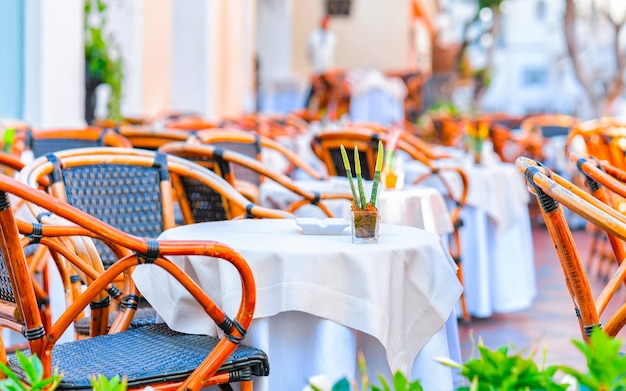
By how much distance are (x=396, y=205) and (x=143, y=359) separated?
1.88 meters

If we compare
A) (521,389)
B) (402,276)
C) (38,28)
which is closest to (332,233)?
(402,276)

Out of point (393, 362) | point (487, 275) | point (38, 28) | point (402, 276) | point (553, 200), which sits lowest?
point (487, 275)

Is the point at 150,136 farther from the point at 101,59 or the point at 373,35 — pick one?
the point at 373,35

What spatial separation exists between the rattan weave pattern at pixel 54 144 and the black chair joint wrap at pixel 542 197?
9.88 ft

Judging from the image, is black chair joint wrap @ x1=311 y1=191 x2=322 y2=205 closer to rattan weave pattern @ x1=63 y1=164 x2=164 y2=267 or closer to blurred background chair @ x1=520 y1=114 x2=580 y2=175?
rattan weave pattern @ x1=63 y1=164 x2=164 y2=267

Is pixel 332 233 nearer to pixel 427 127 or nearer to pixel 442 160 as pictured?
pixel 442 160

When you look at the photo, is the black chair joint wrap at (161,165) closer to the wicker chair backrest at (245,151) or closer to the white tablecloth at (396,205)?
the white tablecloth at (396,205)

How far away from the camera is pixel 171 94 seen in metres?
13.1

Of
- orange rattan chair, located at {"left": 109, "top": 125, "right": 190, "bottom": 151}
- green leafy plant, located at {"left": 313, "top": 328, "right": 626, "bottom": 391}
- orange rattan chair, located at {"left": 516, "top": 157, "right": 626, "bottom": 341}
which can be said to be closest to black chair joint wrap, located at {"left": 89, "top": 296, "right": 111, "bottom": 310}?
orange rattan chair, located at {"left": 516, "top": 157, "right": 626, "bottom": 341}

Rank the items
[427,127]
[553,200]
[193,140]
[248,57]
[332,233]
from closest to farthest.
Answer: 1. [553,200]
2. [332,233]
3. [193,140]
4. [427,127]
5. [248,57]

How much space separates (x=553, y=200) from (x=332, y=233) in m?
0.59

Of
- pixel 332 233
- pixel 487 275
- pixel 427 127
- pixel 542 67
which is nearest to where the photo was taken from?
pixel 332 233

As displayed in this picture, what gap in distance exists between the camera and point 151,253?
2.05 m

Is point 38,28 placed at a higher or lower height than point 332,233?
higher
